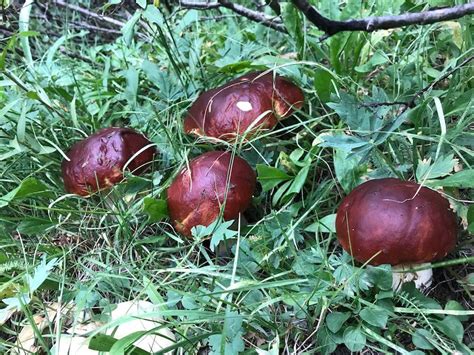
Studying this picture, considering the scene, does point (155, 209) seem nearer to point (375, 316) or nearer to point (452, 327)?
point (375, 316)

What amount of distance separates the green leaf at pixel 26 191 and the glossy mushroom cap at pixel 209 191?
549mm

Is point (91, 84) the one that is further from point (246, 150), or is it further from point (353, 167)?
point (353, 167)

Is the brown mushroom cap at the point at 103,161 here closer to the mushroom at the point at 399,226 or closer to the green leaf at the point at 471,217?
the mushroom at the point at 399,226

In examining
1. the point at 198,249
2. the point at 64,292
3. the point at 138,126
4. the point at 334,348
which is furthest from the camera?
the point at 138,126

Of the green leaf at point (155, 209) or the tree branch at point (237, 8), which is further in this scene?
the tree branch at point (237, 8)

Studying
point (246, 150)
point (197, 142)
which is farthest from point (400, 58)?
point (197, 142)

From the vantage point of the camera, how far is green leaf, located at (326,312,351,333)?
1.37 metres

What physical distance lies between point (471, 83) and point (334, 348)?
1.19 m

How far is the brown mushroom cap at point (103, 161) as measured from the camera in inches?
74.8

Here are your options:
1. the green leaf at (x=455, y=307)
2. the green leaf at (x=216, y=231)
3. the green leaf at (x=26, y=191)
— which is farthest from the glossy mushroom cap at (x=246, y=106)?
the green leaf at (x=455, y=307)

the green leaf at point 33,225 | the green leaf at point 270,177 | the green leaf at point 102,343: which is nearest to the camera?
the green leaf at point 102,343

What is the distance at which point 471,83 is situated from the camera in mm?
1943

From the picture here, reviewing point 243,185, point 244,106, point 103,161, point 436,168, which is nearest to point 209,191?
point 243,185

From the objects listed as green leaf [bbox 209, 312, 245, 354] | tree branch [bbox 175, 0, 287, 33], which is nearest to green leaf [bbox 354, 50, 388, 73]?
tree branch [bbox 175, 0, 287, 33]
